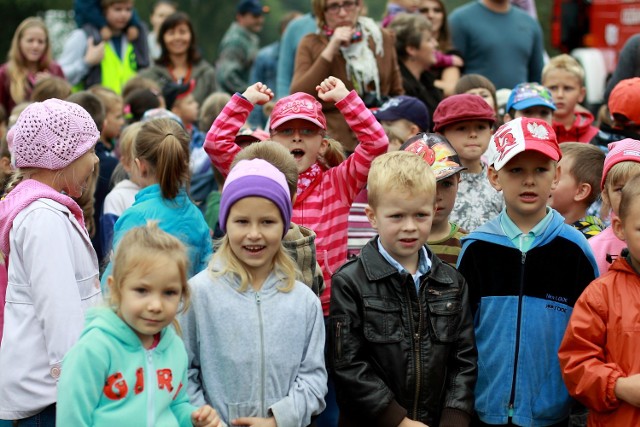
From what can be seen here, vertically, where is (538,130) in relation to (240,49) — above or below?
below

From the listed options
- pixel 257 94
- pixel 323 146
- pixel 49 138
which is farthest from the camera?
pixel 323 146

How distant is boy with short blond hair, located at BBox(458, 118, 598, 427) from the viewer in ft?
15.6

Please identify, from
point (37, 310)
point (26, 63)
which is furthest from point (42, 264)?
point (26, 63)

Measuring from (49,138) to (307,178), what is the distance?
161 cm

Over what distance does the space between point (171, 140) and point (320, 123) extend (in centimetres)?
87

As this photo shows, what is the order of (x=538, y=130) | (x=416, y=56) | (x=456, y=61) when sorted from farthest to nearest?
(x=456, y=61), (x=416, y=56), (x=538, y=130)

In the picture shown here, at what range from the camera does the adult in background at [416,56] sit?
28.7 feet

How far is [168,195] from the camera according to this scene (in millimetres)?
5602

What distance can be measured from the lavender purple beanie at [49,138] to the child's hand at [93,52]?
6.36m

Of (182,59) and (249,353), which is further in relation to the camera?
(182,59)

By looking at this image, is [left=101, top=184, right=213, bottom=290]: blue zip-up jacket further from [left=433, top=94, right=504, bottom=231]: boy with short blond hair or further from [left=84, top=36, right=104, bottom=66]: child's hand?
[left=84, top=36, right=104, bottom=66]: child's hand

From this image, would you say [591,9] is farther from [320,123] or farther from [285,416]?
[285,416]

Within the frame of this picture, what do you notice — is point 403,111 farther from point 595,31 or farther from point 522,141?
point 595,31

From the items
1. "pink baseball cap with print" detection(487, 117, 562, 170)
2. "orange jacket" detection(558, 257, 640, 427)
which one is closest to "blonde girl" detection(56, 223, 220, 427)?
"orange jacket" detection(558, 257, 640, 427)
